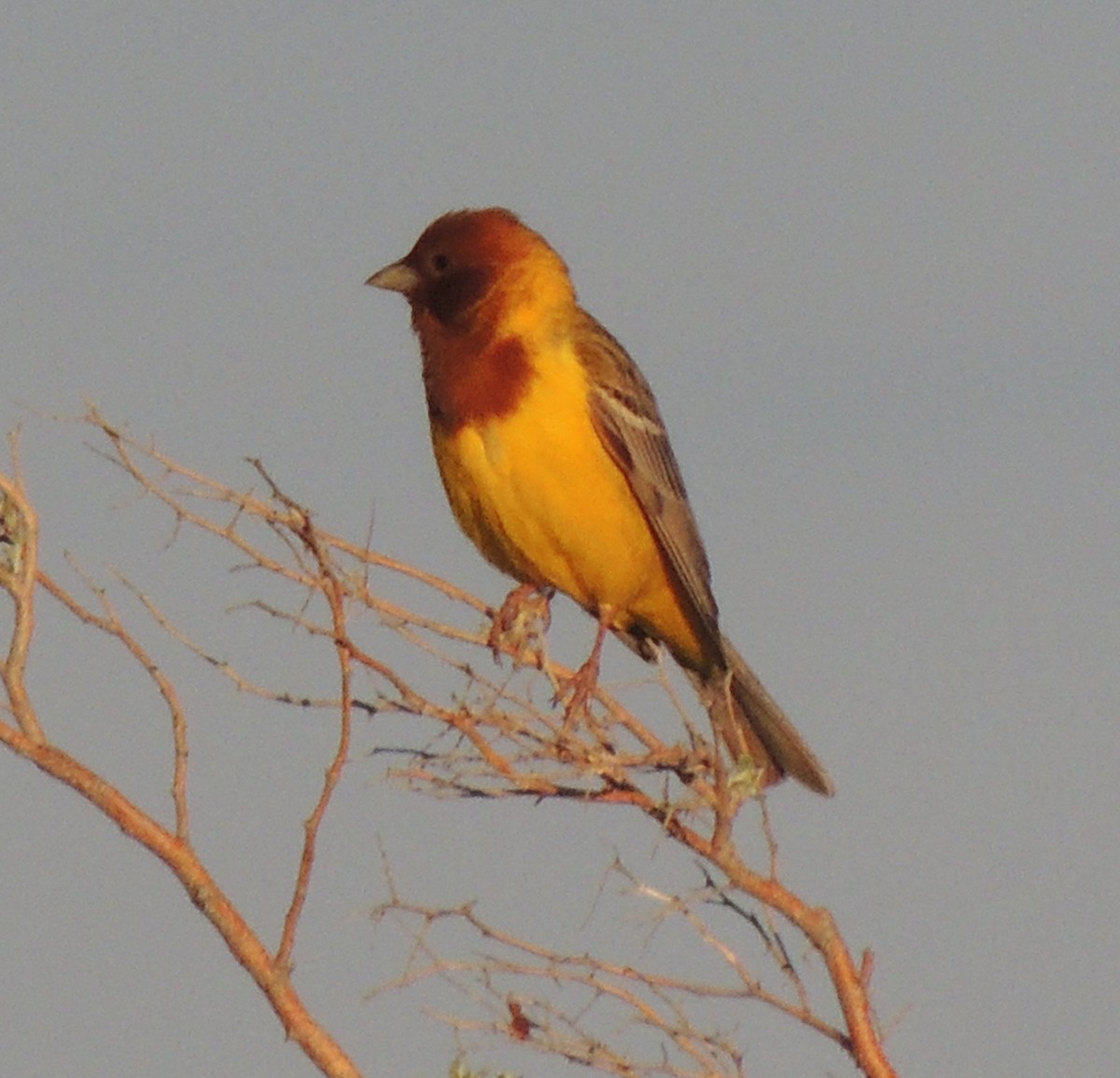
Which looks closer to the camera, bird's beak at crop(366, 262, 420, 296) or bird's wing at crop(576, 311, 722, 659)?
bird's wing at crop(576, 311, 722, 659)

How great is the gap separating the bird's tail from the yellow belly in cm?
54

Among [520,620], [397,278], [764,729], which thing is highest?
[397,278]

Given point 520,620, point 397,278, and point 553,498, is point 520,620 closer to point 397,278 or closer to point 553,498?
point 553,498

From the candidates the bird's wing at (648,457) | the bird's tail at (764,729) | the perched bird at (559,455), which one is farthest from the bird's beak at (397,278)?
the bird's tail at (764,729)

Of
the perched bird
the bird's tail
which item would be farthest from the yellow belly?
the bird's tail

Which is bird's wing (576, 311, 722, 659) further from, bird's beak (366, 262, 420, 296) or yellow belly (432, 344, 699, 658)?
bird's beak (366, 262, 420, 296)

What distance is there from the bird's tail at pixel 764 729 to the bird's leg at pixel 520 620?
70cm

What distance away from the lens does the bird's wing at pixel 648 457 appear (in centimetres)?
720

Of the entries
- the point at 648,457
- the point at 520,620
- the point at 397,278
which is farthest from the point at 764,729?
the point at 520,620

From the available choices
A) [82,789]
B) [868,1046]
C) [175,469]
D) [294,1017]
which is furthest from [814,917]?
[175,469]

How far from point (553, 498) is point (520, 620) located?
5.94 feet

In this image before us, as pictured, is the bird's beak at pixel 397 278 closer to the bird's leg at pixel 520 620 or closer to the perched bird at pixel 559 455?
the perched bird at pixel 559 455

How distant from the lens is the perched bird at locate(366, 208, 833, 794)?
271 inches

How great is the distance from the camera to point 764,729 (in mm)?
7723
